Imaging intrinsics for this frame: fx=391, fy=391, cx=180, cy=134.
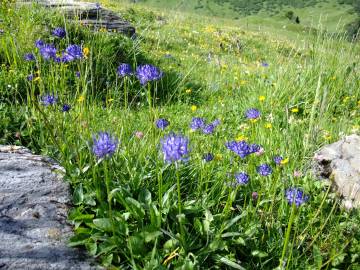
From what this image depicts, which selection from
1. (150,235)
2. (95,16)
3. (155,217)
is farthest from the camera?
(95,16)

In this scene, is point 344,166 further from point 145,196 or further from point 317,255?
point 145,196

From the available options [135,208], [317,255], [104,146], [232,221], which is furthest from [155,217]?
[317,255]

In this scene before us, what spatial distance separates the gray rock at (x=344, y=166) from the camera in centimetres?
300

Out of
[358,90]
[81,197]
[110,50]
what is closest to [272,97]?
[358,90]

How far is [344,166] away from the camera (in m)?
3.24

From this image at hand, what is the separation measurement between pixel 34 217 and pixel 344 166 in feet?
7.96

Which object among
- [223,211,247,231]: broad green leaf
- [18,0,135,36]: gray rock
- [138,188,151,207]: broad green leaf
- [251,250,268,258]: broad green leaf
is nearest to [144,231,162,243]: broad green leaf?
[138,188,151,207]: broad green leaf

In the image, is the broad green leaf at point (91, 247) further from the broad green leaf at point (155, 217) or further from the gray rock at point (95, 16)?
the gray rock at point (95, 16)

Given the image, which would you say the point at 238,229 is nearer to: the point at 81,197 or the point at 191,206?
the point at 191,206

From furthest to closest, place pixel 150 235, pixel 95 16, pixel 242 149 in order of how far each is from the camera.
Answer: pixel 95 16
pixel 242 149
pixel 150 235

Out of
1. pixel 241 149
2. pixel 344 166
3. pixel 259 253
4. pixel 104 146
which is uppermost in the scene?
pixel 104 146

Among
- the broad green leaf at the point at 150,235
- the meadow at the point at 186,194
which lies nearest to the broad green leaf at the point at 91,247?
the meadow at the point at 186,194

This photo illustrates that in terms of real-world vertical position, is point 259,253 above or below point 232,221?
below

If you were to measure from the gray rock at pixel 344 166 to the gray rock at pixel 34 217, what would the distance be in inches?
77.9
